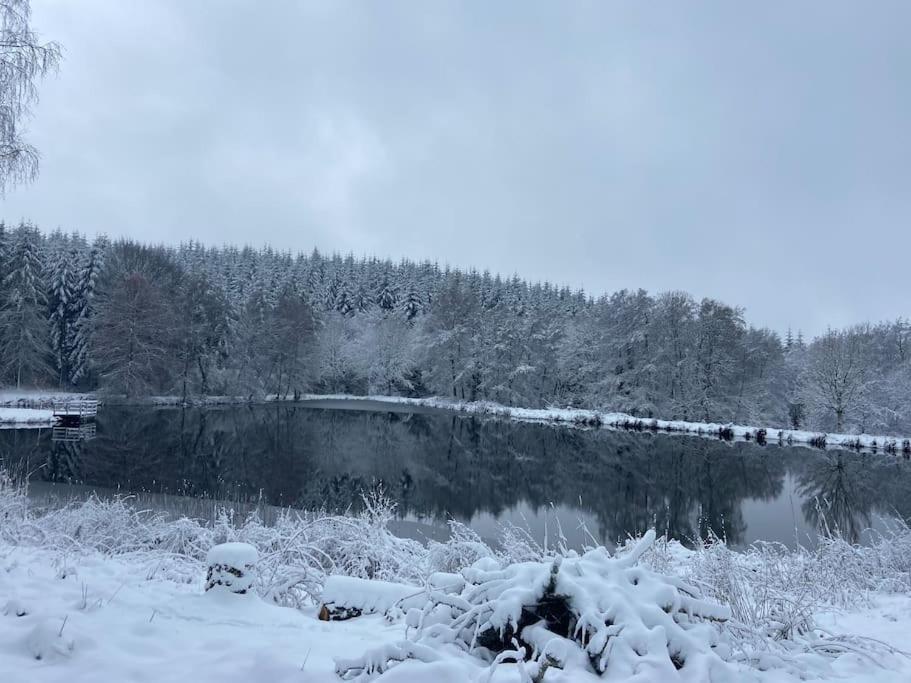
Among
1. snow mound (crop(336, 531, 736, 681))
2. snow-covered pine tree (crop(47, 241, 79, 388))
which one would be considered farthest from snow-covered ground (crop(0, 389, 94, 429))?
snow mound (crop(336, 531, 736, 681))

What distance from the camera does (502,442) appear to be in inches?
1095

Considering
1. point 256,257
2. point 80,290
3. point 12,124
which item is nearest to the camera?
point 12,124

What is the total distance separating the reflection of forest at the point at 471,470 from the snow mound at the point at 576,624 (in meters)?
8.70

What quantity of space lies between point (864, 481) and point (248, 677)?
74.9 ft

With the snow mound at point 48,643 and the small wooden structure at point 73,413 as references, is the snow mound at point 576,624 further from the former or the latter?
the small wooden structure at point 73,413

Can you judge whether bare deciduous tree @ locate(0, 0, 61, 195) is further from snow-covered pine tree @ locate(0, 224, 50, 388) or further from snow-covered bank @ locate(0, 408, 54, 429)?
snow-covered pine tree @ locate(0, 224, 50, 388)

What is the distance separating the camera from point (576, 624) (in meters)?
3.43

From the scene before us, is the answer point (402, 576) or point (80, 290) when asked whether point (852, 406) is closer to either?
point (402, 576)

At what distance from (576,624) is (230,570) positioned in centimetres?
278

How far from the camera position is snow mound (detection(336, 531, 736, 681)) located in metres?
3.14

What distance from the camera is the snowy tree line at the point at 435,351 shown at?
3616cm

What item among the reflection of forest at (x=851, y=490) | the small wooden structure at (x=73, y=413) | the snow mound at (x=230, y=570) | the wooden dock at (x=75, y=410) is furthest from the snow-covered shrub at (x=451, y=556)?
the wooden dock at (x=75, y=410)

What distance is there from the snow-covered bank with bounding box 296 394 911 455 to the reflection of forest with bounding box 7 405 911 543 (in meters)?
3.11

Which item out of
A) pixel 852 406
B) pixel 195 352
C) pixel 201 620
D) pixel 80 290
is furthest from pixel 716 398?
pixel 80 290
